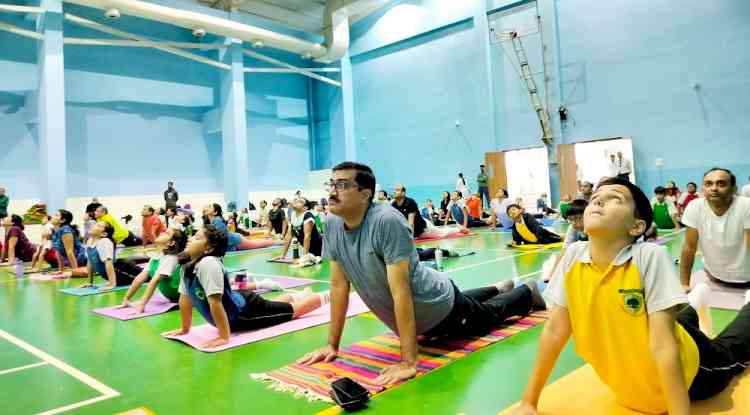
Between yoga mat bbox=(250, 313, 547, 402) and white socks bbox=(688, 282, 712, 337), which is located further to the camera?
white socks bbox=(688, 282, 712, 337)

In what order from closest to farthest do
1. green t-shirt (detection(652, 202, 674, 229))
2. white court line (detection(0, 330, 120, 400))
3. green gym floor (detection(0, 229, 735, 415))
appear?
green gym floor (detection(0, 229, 735, 415)) → white court line (detection(0, 330, 120, 400)) → green t-shirt (detection(652, 202, 674, 229))

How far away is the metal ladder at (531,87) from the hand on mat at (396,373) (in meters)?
15.9

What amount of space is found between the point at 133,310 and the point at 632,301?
508cm

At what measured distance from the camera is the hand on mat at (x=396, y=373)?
283cm

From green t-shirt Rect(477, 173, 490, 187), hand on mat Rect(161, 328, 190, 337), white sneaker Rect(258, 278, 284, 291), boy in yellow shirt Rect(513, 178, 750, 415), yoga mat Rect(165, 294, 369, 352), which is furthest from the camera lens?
green t-shirt Rect(477, 173, 490, 187)

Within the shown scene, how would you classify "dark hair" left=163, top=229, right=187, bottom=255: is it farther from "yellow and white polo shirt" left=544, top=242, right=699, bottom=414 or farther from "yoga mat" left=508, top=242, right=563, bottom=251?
"yoga mat" left=508, top=242, right=563, bottom=251

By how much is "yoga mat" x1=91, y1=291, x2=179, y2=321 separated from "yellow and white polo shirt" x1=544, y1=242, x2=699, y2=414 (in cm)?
444

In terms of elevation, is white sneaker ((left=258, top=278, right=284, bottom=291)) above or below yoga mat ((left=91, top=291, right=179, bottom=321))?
above

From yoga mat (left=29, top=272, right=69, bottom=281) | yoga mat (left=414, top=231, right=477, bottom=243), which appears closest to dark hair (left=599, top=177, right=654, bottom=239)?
yoga mat (left=29, top=272, right=69, bottom=281)

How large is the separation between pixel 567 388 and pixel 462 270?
4.70 m

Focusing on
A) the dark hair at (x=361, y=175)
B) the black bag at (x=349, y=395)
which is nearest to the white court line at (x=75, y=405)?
the black bag at (x=349, y=395)

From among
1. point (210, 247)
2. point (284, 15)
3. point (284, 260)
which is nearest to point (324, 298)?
point (210, 247)

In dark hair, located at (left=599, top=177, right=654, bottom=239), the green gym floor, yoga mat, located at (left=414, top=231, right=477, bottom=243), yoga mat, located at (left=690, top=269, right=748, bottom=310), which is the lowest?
the green gym floor

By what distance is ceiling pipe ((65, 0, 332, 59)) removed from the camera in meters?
15.6
